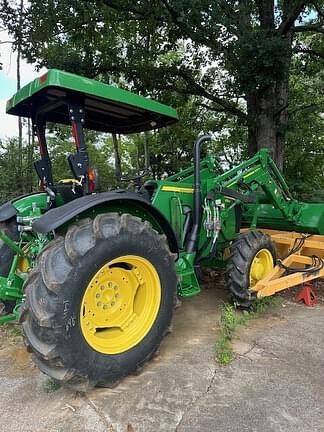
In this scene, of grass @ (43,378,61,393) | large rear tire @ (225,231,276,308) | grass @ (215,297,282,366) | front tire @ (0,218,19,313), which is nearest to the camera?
grass @ (43,378,61,393)

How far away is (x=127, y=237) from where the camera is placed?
2.77 metres

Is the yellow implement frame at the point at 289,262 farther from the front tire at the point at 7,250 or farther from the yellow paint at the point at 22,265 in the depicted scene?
the front tire at the point at 7,250

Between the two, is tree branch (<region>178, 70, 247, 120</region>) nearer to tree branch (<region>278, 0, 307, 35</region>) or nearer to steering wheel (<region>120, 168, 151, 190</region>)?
→ tree branch (<region>278, 0, 307, 35</region>)

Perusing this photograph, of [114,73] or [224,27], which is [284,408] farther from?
[114,73]

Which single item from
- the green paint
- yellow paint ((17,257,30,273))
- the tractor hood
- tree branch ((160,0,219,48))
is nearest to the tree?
tree branch ((160,0,219,48))

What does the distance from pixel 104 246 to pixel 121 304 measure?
605 mm

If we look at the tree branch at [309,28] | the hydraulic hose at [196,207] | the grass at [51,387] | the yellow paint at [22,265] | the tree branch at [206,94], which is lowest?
the grass at [51,387]

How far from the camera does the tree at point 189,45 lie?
623cm

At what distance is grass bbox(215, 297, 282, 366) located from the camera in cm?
316

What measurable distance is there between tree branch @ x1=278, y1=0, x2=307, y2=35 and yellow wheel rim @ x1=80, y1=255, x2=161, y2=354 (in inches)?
233

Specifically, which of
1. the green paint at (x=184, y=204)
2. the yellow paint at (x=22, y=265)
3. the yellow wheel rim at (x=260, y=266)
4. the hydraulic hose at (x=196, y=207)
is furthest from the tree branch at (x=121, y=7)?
the yellow paint at (x=22, y=265)

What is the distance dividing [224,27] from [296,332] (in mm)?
5062

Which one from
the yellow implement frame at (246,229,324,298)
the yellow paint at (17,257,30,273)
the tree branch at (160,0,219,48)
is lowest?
the yellow implement frame at (246,229,324,298)

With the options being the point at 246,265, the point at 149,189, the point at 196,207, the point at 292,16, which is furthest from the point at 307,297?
the point at 292,16
